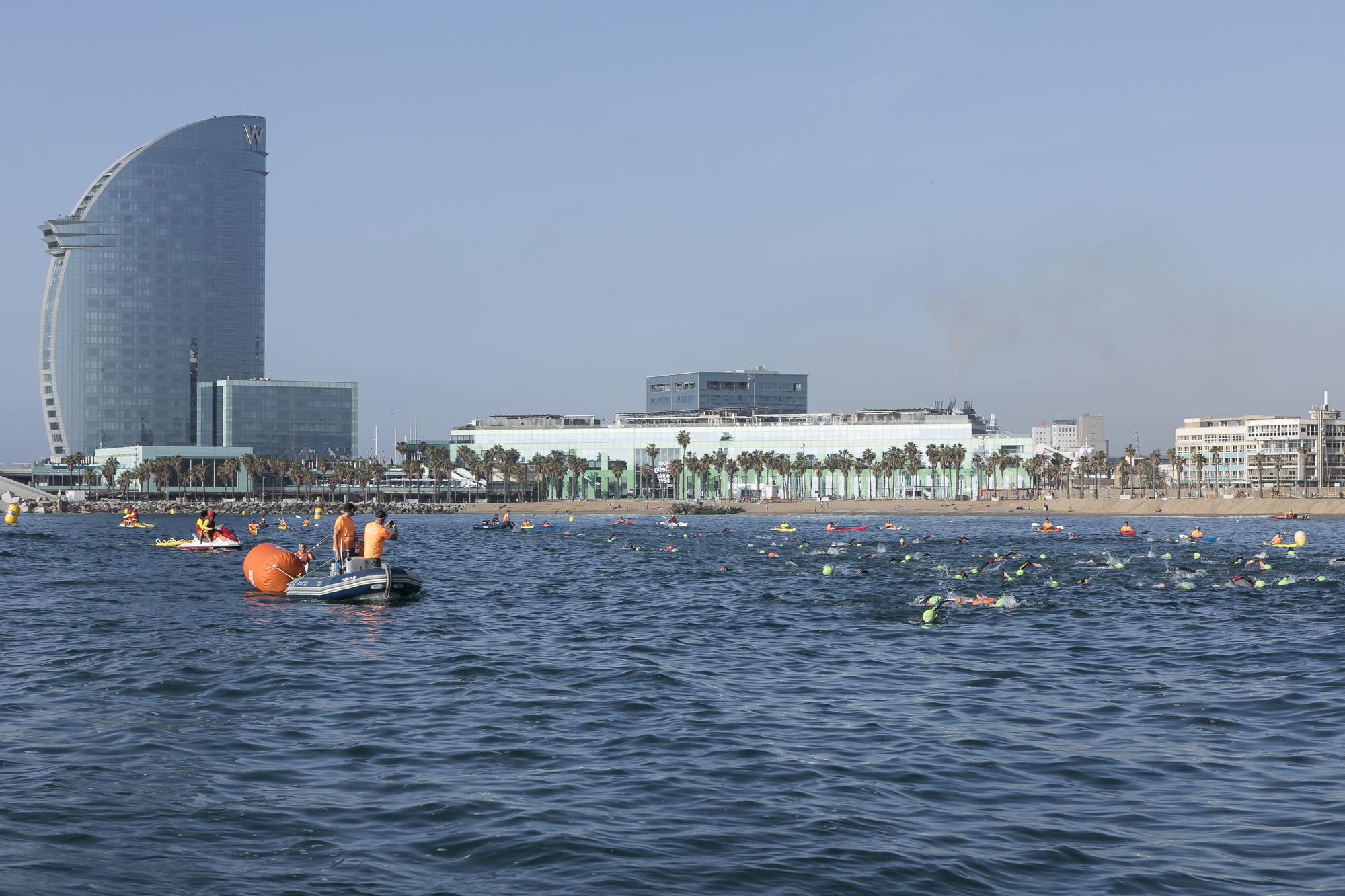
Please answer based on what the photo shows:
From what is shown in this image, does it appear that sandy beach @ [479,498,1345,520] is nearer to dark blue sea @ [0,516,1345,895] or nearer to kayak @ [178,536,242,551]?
kayak @ [178,536,242,551]

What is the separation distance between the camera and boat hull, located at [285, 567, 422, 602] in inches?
1622

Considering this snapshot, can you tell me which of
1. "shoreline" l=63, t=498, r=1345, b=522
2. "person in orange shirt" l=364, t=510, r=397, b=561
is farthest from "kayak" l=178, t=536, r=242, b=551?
"shoreline" l=63, t=498, r=1345, b=522

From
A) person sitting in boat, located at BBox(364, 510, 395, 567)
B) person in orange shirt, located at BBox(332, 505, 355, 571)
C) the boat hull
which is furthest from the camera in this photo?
person in orange shirt, located at BBox(332, 505, 355, 571)

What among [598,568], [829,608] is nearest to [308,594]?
[829,608]

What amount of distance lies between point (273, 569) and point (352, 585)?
16.5ft

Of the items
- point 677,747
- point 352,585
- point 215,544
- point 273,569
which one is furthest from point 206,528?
point 677,747

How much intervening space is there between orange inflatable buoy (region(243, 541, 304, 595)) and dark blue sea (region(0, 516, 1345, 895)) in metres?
1.66

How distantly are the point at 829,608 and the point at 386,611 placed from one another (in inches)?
585

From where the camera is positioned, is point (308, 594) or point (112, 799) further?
point (308, 594)

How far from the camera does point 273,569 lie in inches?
1750

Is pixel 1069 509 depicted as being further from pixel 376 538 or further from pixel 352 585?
pixel 352 585

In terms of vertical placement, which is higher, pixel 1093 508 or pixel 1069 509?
pixel 1093 508

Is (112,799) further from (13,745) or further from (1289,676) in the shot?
(1289,676)

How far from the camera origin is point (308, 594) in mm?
42000
